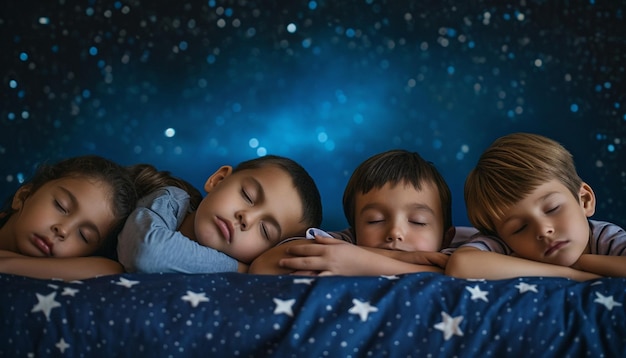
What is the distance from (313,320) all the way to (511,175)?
640mm

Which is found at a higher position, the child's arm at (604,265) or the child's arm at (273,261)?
the child's arm at (604,265)

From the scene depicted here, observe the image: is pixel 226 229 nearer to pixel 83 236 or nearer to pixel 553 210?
pixel 83 236

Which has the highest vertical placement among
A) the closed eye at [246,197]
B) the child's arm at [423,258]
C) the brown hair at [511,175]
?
the brown hair at [511,175]

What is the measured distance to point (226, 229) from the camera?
1.38 meters

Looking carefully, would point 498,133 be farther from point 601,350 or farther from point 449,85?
point 601,350

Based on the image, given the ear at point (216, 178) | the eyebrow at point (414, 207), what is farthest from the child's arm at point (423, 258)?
the ear at point (216, 178)

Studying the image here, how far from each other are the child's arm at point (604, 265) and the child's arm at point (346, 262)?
→ 0.29 m

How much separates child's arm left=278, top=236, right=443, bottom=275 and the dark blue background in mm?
1073

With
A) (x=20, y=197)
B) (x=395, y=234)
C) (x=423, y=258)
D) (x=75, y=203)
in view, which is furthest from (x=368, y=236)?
(x=20, y=197)

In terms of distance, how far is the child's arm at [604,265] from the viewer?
1.15 meters

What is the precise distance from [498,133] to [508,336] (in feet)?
4.86

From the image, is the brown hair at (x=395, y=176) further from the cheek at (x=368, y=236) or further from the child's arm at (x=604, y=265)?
the child's arm at (x=604, y=265)

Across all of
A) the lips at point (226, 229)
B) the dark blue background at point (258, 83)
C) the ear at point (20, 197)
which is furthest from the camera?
the dark blue background at point (258, 83)

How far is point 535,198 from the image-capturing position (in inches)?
51.2
